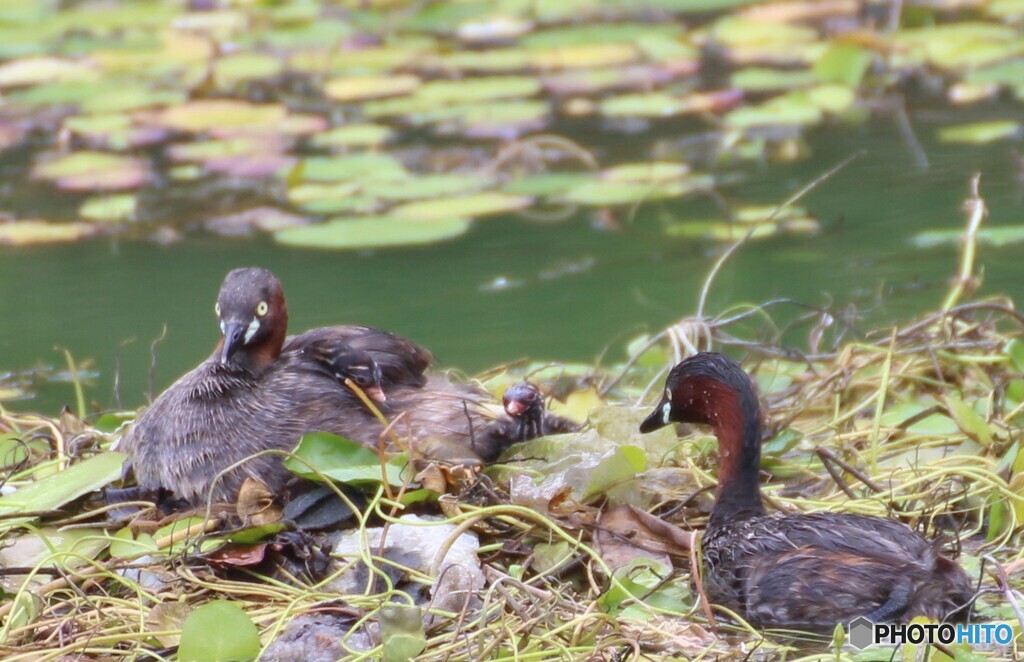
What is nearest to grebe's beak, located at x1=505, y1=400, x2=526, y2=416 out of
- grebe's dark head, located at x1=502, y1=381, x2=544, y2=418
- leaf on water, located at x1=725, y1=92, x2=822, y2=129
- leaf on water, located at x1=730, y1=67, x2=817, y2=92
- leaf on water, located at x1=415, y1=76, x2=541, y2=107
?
grebe's dark head, located at x1=502, y1=381, x2=544, y2=418

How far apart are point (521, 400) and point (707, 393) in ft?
1.87

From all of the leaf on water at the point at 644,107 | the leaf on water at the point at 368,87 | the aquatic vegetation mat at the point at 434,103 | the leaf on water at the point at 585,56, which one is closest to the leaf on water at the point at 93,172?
the aquatic vegetation mat at the point at 434,103

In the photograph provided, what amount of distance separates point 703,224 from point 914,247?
1.07 metres

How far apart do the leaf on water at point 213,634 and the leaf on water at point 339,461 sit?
23.7 inches

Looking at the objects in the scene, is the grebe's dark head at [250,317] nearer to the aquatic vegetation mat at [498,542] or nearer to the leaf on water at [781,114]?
the aquatic vegetation mat at [498,542]

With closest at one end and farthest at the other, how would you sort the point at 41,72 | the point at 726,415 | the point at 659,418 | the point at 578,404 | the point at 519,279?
the point at 726,415 → the point at 659,418 → the point at 578,404 → the point at 519,279 → the point at 41,72

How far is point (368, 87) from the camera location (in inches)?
414

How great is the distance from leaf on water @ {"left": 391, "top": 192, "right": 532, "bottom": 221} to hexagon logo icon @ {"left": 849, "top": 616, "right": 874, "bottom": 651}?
186 inches

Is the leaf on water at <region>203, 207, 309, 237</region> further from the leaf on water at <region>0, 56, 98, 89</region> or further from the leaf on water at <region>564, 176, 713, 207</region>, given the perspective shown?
the leaf on water at <region>0, 56, 98, 89</region>

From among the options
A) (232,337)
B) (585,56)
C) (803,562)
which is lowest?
(585,56)

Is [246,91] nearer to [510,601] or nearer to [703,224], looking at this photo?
[703,224]

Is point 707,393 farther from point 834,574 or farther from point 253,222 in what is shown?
point 253,222

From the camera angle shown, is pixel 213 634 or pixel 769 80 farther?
pixel 769 80

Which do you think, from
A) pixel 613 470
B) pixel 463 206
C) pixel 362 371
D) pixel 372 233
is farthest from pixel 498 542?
pixel 463 206
